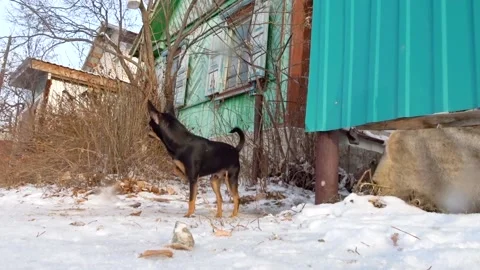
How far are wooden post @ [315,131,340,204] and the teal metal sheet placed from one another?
17 centimetres

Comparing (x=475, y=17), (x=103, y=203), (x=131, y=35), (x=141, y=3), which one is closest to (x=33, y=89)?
(x=131, y=35)

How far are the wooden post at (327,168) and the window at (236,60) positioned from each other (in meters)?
4.33

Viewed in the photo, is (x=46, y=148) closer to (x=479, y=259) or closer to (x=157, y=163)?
(x=157, y=163)

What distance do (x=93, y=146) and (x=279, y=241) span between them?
15.6 feet

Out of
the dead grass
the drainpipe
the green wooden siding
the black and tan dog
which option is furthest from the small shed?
the green wooden siding

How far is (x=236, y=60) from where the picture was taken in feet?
30.0

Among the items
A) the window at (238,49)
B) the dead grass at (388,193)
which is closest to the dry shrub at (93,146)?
the window at (238,49)

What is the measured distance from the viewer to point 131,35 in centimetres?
1775

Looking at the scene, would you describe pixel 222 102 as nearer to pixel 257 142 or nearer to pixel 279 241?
pixel 257 142

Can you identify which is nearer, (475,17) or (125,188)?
(475,17)

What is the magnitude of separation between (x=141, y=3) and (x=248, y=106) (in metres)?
3.19

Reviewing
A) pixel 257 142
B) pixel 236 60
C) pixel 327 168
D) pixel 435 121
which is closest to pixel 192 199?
pixel 327 168

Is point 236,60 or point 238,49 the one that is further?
point 236,60

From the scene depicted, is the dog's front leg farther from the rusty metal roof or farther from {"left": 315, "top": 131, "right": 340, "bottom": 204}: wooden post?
the rusty metal roof
